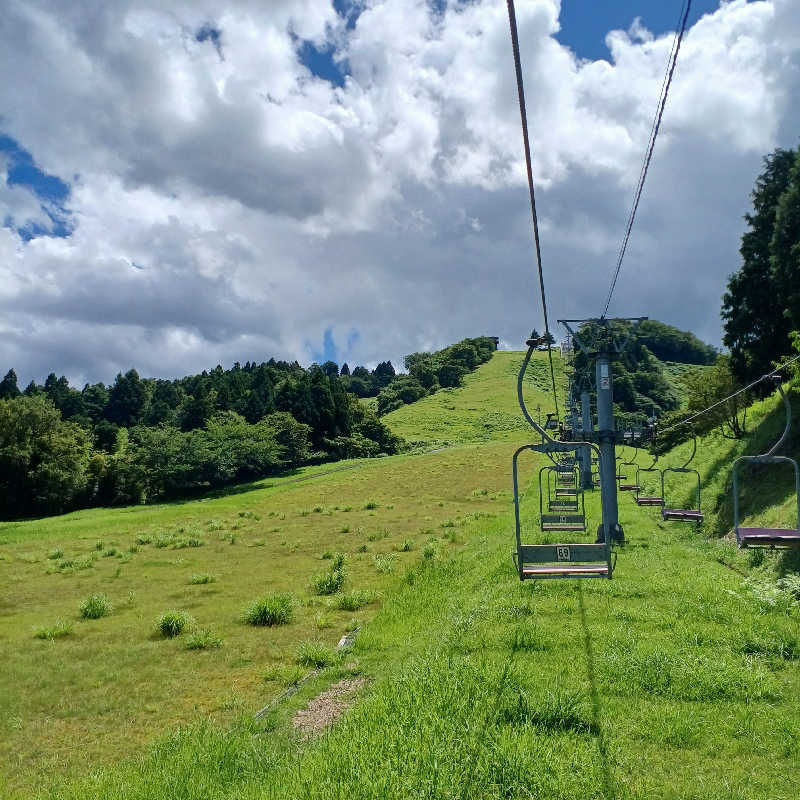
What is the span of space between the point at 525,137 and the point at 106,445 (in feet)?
320

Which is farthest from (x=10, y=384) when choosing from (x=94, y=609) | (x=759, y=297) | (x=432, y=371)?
(x=759, y=297)

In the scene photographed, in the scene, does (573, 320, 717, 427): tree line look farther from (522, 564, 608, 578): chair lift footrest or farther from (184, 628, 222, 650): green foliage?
(184, 628, 222, 650): green foliage

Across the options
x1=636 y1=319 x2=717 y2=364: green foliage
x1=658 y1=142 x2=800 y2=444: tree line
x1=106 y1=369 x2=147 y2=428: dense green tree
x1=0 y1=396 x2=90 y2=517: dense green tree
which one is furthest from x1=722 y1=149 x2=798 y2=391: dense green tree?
x1=636 y1=319 x2=717 y2=364: green foliage

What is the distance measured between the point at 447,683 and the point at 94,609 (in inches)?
560

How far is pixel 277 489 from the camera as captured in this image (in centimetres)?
6131

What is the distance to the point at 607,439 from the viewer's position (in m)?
17.9

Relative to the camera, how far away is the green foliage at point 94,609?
60.9 feet

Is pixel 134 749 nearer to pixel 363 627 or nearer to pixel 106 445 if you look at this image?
pixel 363 627

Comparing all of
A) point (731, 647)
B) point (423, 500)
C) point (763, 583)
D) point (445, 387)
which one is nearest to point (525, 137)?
point (731, 647)

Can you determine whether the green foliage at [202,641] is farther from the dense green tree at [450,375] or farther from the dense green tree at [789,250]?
the dense green tree at [450,375]

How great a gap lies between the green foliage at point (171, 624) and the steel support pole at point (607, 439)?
1199 centimetres

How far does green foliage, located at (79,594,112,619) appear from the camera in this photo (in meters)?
18.6

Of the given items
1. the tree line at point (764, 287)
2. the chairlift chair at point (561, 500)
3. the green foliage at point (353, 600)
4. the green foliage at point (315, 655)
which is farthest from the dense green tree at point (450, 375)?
the green foliage at point (315, 655)

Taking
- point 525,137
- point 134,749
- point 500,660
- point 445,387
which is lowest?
point 134,749
